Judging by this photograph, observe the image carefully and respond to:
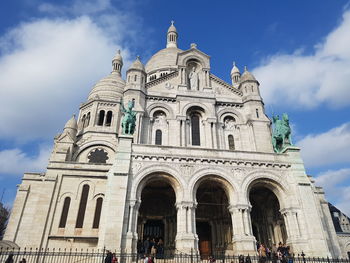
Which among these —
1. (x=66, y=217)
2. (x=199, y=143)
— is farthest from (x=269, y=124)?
(x=66, y=217)

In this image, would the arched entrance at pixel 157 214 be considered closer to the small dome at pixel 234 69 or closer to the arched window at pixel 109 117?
the arched window at pixel 109 117

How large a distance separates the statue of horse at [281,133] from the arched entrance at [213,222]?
5647mm

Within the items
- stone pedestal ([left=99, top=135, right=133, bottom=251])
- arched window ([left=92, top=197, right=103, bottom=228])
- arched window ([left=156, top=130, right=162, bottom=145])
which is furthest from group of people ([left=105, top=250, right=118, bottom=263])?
arched window ([left=156, top=130, right=162, bottom=145])

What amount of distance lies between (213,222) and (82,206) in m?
11.0

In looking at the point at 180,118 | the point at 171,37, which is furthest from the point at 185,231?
the point at 171,37

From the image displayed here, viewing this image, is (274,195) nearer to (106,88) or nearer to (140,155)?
(140,155)

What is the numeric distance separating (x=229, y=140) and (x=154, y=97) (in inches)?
319

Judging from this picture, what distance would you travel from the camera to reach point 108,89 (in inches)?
1427

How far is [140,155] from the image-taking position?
60.0 ft

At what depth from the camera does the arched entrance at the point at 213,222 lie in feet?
66.4

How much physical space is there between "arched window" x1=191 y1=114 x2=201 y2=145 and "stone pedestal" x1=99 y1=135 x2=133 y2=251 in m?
8.32

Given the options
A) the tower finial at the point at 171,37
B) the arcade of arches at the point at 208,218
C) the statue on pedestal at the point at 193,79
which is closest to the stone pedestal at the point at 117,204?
the arcade of arches at the point at 208,218

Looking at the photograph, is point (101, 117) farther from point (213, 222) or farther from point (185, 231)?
point (185, 231)

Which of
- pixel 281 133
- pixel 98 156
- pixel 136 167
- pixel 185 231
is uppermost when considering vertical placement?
pixel 98 156
